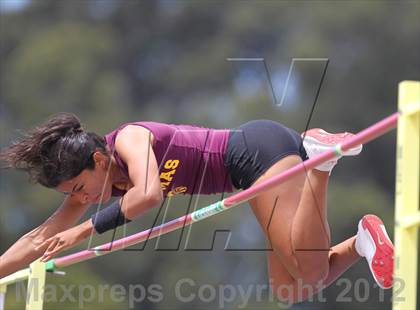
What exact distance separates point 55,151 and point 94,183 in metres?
0.22

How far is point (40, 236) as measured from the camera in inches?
212

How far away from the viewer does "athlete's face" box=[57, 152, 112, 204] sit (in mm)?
4910

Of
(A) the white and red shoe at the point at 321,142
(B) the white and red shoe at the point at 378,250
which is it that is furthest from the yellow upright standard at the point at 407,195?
(B) the white and red shoe at the point at 378,250

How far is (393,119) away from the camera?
392cm

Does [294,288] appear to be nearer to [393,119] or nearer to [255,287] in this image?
[393,119]

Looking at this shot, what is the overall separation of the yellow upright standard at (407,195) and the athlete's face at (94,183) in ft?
5.11

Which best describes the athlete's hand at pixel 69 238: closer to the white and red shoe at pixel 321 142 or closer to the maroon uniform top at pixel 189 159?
the maroon uniform top at pixel 189 159

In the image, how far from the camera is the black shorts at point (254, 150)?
16.7 ft

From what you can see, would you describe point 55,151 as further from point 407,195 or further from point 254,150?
point 407,195

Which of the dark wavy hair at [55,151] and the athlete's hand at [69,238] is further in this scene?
the dark wavy hair at [55,151]

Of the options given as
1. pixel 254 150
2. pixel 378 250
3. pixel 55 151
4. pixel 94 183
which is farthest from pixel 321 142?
pixel 55 151

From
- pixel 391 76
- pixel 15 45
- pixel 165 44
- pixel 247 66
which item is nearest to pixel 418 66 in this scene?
pixel 391 76

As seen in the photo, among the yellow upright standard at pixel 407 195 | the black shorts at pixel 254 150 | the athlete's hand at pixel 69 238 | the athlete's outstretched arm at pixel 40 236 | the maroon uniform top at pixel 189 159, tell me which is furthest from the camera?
the athlete's outstretched arm at pixel 40 236

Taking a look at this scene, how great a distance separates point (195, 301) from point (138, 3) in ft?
35.0
